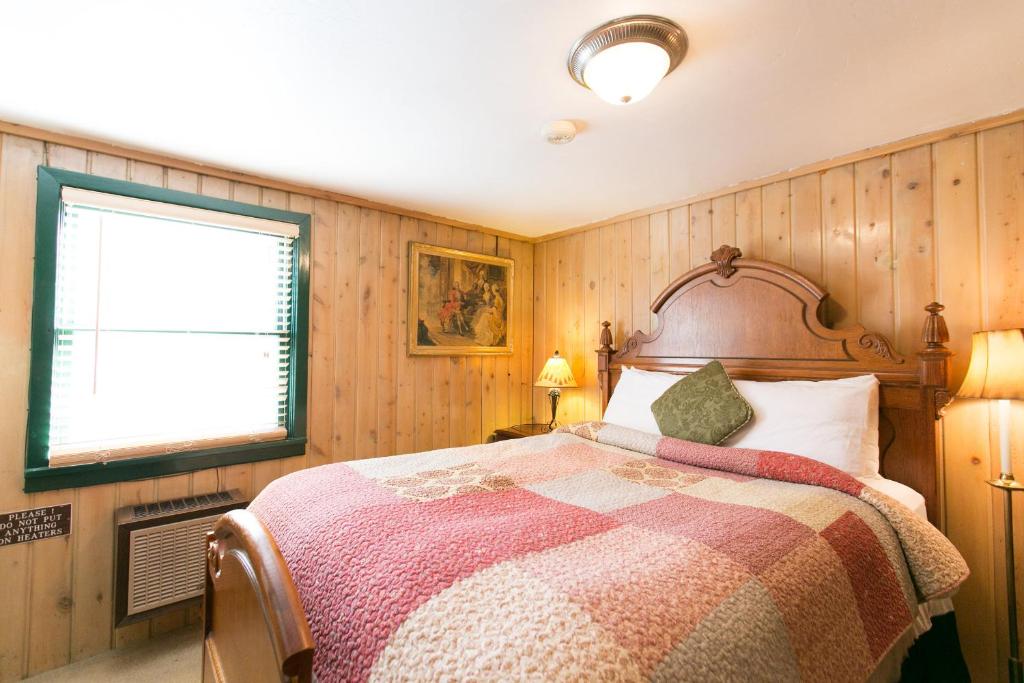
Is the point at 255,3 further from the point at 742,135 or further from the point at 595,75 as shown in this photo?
the point at 742,135

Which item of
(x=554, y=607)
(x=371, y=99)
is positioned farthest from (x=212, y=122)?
(x=554, y=607)

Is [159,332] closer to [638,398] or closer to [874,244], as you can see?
[638,398]

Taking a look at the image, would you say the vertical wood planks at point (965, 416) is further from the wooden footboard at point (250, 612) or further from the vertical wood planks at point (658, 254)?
the wooden footboard at point (250, 612)

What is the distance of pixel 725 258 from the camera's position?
2576mm

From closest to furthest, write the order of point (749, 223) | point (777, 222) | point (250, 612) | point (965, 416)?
point (250, 612) < point (965, 416) < point (777, 222) < point (749, 223)

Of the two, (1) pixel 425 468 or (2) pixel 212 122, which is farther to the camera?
(2) pixel 212 122

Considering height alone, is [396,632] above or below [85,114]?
below

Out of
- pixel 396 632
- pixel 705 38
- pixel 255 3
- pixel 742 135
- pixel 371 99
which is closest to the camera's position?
pixel 396 632

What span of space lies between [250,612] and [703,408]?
1.93 meters

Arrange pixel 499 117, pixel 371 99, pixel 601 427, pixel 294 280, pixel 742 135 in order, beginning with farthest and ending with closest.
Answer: pixel 294 280 < pixel 601 427 < pixel 742 135 < pixel 499 117 < pixel 371 99

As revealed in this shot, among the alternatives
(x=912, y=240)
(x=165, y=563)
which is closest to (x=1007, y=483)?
(x=912, y=240)

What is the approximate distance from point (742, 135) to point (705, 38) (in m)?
0.79

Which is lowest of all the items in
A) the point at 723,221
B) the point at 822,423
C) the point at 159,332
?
the point at 822,423

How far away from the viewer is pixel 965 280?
1.96 metres
